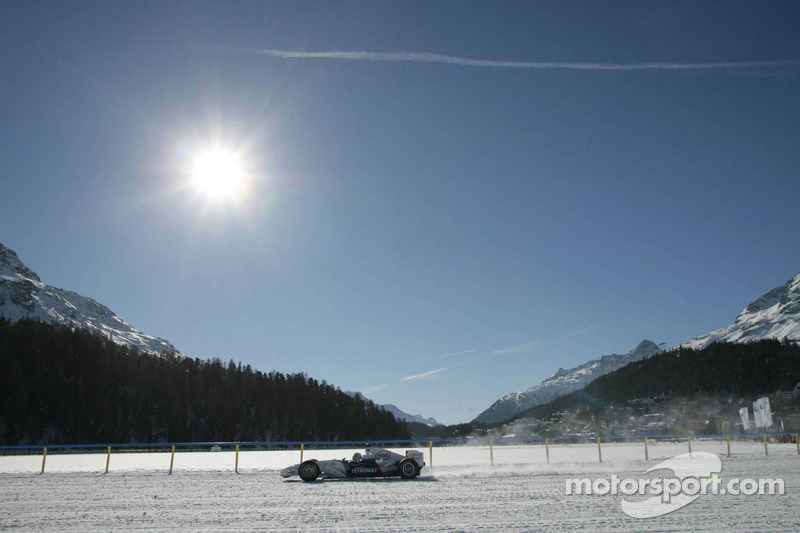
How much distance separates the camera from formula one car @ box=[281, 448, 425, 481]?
931 inches

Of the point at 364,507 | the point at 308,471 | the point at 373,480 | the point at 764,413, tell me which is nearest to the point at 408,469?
the point at 373,480

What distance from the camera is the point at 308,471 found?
2345cm

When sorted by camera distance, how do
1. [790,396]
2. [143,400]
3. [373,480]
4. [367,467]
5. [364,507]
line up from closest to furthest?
[364,507], [373,480], [367,467], [143,400], [790,396]

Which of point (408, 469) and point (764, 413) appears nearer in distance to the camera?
point (408, 469)

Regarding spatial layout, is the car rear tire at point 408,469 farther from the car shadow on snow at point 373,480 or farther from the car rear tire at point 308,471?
the car rear tire at point 308,471

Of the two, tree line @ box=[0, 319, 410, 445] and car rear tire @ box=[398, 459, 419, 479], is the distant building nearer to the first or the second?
tree line @ box=[0, 319, 410, 445]

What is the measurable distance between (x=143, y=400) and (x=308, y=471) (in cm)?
11352

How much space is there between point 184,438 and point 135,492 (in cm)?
11045

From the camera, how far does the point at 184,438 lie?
4653 inches

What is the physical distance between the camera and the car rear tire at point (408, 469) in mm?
23875

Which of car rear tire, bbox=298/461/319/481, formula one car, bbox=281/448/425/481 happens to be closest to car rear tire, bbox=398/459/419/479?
formula one car, bbox=281/448/425/481

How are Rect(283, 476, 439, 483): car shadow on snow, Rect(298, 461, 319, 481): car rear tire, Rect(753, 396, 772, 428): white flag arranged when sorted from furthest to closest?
Rect(753, 396, 772, 428): white flag, Rect(298, 461, 319, 481): car rear tire, Rect(283, 476, 439, 483): car shadow on snow

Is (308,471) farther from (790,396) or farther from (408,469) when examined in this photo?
(790,396)

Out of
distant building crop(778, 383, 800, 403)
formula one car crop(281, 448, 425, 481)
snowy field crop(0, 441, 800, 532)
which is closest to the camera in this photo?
snowy field crop(0, 441, 800, 532)
